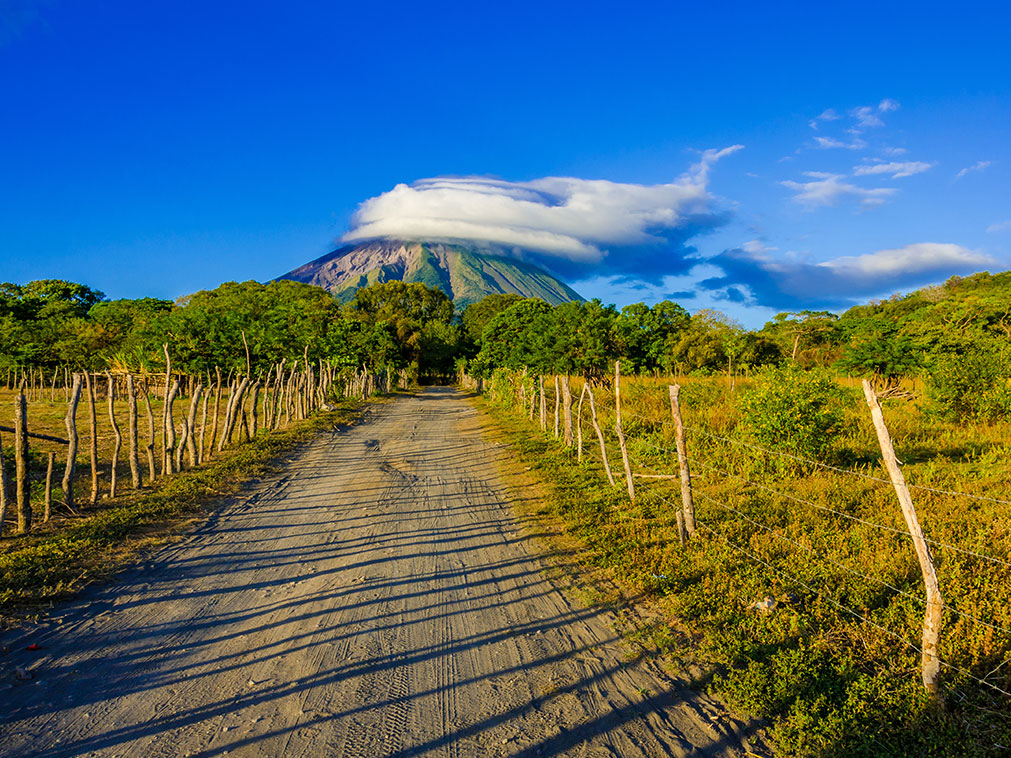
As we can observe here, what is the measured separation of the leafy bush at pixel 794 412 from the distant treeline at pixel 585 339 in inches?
29.3

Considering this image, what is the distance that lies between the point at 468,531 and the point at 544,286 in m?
187

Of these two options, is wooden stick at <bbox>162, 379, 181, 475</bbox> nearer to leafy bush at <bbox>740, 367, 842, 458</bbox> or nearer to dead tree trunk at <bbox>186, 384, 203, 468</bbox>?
dead tree trunk at <bbox>186, 384, 203, 468</bbox>

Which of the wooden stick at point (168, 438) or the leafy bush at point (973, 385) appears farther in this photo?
the leafy bush at point (973, 385)

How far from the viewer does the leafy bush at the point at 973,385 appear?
1154 cm

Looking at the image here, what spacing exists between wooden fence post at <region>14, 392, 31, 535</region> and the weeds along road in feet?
6.50

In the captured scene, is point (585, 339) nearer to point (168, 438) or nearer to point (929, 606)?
point (168, 438)

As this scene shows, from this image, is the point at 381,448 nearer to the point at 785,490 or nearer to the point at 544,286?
the point at 785,490

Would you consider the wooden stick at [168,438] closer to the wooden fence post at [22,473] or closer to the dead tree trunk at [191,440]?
the dead tree trunk at [191,440]

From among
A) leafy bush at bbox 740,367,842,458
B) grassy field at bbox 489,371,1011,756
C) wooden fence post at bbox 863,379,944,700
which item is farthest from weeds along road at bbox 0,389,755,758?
leafy bush at bbox 740,367,842,458

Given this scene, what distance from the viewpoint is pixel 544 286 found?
19012 cm

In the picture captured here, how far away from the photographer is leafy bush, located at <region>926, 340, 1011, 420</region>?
11.5m

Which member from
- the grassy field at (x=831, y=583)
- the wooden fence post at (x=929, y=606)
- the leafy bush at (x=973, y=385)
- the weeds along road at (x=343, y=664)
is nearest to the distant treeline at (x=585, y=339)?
the leafy bush at (x=973, y=385)

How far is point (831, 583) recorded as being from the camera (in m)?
5.14

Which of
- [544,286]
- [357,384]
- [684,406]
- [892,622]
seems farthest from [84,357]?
[544,286]
